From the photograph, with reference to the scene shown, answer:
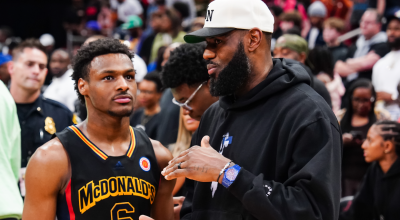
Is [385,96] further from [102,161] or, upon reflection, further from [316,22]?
[102,161]

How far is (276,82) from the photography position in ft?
8.24

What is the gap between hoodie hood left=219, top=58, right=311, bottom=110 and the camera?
2.51 meters

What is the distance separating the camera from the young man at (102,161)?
8.90ft

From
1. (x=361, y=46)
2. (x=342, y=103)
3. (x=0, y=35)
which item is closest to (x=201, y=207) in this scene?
(x=342, y=103)

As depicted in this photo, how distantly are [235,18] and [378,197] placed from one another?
331cm

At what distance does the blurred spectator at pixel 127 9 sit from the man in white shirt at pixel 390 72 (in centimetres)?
747

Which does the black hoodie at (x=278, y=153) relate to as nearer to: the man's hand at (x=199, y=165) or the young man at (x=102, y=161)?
the man's hand at (x=199, y=165)

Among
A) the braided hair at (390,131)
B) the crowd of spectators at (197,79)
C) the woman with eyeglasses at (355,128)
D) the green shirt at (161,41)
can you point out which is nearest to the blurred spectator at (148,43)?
the crowd of spectators at (197,79)

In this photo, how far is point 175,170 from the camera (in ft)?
7.68

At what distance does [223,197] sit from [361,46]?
21.3 ft

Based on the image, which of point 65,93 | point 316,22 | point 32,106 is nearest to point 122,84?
point 32,106

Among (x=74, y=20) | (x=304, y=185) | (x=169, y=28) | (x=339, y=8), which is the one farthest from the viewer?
(x=74, y=20)

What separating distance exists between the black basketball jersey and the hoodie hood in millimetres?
778

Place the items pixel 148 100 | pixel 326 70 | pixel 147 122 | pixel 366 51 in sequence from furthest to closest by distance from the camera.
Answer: pixel 366 51 → pixel 326 70 → pixel 148 100 → pixel 147 122
